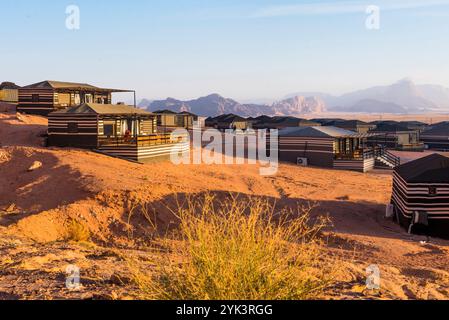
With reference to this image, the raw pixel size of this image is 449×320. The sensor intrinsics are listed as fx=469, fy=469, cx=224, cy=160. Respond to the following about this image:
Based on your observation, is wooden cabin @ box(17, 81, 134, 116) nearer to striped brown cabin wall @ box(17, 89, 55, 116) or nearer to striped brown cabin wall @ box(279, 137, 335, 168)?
striped brown cabin wall @ box(17, 89, 55, 116)

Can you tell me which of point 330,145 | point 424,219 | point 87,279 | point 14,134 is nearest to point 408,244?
point 424,219

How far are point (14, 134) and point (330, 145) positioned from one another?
70.4 ft

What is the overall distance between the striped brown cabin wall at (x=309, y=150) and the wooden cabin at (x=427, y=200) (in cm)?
1591

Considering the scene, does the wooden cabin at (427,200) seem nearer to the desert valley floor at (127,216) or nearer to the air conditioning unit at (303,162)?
the desert valley floor at (127,216)

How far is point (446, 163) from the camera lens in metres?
17.6

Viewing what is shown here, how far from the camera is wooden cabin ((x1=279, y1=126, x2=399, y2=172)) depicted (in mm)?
33531

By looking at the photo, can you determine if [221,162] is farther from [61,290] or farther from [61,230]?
[61,290]

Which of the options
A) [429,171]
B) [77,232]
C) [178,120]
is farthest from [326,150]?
[178,120]

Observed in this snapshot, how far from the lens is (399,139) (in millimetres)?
50281

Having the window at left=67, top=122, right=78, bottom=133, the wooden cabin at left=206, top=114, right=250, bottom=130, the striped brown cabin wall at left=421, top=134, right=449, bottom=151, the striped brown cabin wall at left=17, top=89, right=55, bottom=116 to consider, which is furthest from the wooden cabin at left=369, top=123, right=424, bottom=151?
the window at left=67, top=122, right=78, bottom=133

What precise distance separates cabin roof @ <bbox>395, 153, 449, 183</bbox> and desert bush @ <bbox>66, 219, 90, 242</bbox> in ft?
37.4

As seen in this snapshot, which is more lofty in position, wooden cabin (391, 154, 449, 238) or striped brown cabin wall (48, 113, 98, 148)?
striped brown cabin wall (48, 113, 98, 148)

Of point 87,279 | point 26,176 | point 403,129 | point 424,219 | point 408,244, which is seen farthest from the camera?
point 403,129

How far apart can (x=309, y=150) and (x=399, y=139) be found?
20.1 metres
